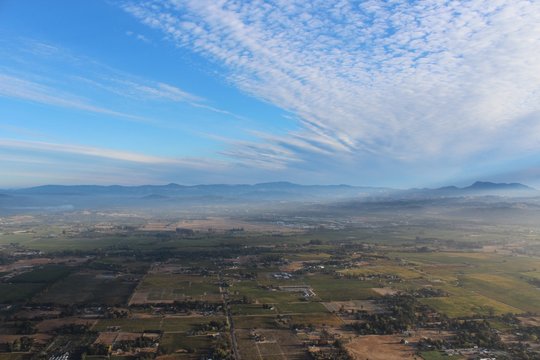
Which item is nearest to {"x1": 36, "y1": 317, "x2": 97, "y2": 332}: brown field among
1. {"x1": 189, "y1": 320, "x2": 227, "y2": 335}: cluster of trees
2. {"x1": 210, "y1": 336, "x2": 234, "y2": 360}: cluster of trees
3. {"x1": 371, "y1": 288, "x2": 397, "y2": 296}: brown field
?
{"x1": 189, "y1": 320, "x2": 227, "y2": 335}: cluster of trees

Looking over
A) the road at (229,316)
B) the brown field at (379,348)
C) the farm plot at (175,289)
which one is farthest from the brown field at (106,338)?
the brown field at (379,348)

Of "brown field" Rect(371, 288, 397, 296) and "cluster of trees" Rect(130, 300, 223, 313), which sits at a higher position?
"brown field" Rect(371, 288, 397, 296)

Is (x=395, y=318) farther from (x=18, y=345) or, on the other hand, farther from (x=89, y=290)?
(x=89, y=290)

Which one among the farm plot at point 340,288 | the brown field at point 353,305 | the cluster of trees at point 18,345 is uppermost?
the farm plot at point 340,288

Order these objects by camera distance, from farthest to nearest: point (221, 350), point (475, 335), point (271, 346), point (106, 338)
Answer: point (475, 335), point (106, 338), point (271, 346), point (221, 350)

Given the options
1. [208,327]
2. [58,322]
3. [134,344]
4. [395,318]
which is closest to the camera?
[134,344]

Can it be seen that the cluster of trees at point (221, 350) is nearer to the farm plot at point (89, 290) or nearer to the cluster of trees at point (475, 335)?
the farm plot at point (89, 290)

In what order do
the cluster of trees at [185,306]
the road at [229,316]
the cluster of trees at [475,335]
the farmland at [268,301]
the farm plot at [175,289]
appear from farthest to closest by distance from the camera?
the farm plot at [175,289] < the cluster of trees at [185,306] < the cluster of trees at [475,335] < the farmland at [268,301] < the road at [229,316]

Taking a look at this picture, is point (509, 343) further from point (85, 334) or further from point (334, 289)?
point (85, 334)

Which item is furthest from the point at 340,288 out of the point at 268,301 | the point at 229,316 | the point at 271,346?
the point at 271,346

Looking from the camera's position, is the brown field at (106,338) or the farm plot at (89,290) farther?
the farm plot at (89,290)

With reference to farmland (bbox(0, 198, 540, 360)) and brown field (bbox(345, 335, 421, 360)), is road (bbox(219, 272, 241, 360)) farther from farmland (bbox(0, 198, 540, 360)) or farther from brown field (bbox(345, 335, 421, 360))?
brown field (bbox(345, 335, 421, 360))

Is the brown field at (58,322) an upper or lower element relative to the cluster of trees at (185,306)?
lower
